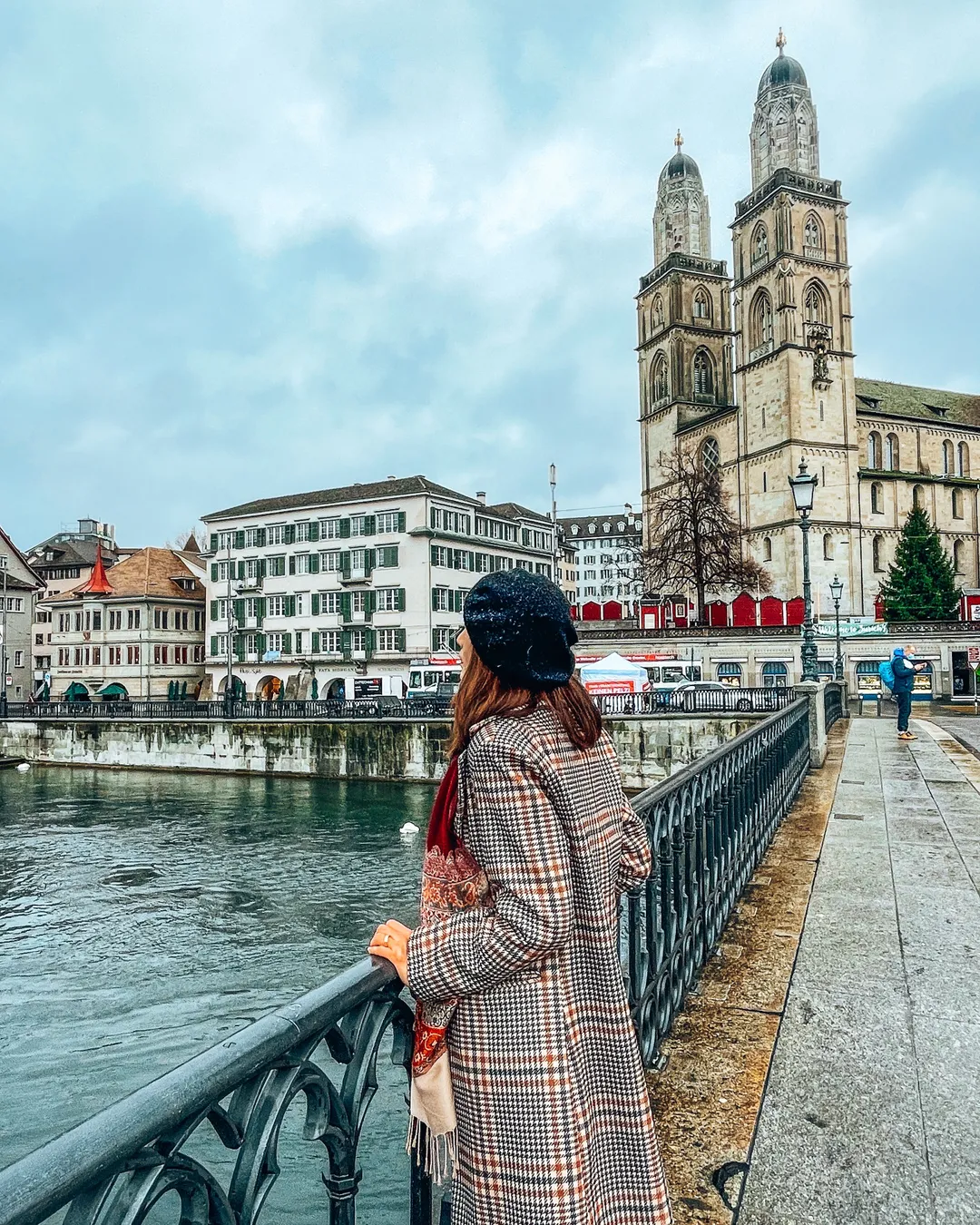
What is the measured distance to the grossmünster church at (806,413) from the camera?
201 feet

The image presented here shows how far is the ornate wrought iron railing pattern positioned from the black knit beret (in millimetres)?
1533

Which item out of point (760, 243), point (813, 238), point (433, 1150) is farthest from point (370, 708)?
point (813, 238)

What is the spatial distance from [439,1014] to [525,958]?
0.25m

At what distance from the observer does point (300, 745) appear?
36.1 m

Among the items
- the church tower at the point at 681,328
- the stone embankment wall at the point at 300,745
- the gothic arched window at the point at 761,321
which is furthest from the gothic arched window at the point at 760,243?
the stone embankment wall at the point at 300,745

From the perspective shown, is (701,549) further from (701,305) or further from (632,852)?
(632,852)

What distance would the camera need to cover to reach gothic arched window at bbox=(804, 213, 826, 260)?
63.7 meters

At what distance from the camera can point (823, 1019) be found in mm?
3844

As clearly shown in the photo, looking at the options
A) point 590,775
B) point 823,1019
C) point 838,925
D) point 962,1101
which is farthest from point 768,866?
point 590,775

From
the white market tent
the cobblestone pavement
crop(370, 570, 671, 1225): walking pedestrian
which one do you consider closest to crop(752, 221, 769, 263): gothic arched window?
the white market tent

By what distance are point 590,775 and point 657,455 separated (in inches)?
3007

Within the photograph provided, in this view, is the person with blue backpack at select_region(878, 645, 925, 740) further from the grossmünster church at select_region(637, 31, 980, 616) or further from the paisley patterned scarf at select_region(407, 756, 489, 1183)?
the grossmünster church at select_region(637, 31, 980, 616)

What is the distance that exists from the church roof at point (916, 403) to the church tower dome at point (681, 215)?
20302 mm

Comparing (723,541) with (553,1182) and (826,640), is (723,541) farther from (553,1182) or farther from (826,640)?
(553,1182)
